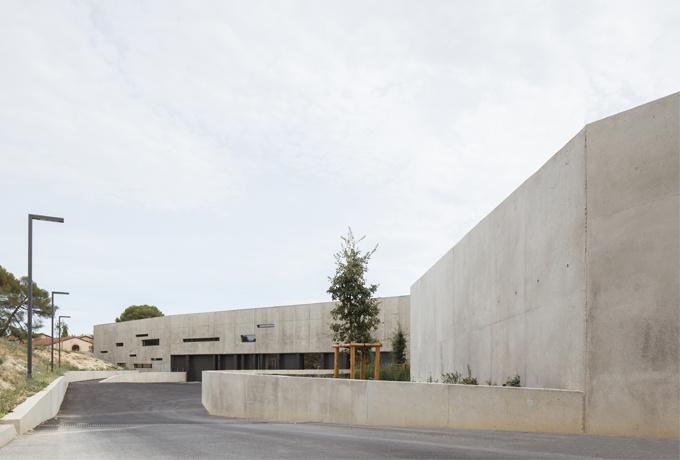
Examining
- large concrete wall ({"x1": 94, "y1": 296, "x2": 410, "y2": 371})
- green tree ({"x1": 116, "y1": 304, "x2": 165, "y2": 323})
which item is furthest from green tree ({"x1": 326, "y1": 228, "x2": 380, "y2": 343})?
green tree ({"x1": 116, "y1": 304, "x2": 165, "y2": 323})

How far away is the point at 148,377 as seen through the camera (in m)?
61.1

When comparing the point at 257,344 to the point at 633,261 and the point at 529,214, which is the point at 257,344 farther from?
the point at 633,261

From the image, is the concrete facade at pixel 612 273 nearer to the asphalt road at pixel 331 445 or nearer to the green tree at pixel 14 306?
the asphalt road at pixel 331 445

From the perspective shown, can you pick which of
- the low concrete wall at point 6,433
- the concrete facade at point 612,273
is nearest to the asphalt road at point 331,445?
the low concrete wall at point 6,433

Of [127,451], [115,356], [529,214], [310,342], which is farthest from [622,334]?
[115,356]

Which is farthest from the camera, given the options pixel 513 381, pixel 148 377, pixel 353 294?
pixel 148 377

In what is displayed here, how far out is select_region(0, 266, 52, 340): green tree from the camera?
6838 cm

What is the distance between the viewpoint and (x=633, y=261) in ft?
34.4

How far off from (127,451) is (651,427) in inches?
308

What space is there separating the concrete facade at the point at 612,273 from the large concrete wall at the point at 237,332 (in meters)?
31.4

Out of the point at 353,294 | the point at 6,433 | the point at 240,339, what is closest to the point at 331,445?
the point at 6,433

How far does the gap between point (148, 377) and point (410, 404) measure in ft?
170

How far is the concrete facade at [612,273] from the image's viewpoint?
10.1m

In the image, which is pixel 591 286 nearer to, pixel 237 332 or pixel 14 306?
pixel 237 332
